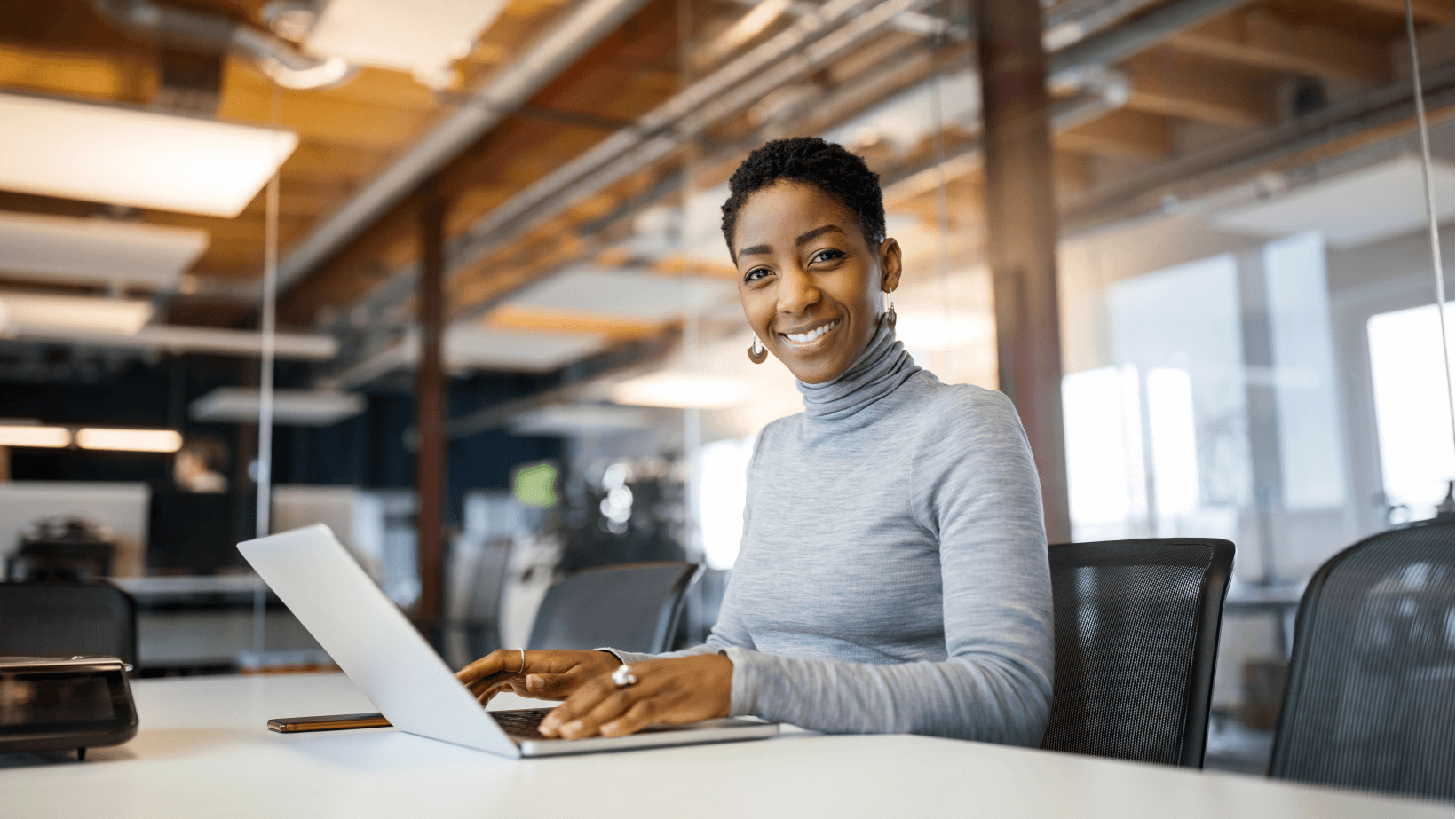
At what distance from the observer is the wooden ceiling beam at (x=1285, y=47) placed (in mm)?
3170

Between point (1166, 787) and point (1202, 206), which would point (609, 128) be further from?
point (1166, 787)

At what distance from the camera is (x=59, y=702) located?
985 mm

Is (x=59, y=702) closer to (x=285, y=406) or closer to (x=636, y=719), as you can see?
(x=636, y=719)

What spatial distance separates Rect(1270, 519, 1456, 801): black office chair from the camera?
3.16ft

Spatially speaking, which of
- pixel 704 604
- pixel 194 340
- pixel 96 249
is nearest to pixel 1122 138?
pixel 704 604

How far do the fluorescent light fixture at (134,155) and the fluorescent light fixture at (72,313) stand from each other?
396 mm

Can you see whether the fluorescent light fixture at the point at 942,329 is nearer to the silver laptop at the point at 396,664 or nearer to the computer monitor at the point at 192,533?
the computer monitor at the point at 192,533

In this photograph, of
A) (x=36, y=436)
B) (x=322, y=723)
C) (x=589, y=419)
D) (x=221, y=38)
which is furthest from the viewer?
(x=589, y=419)

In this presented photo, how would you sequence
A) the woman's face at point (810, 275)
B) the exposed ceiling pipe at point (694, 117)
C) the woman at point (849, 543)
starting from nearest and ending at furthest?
the woman at point (849, 543) → the woman's face at point (810, 275) → the exposed ceiling pipe at point (694, 117)

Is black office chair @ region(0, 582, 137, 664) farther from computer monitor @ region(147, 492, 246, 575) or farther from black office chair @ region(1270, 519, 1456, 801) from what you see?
computer monitor @ region(147, 492, 246, 575)

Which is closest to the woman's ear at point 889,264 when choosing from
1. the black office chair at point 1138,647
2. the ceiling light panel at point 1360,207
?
the black office chair at point 1138,647

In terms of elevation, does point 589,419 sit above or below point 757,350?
above

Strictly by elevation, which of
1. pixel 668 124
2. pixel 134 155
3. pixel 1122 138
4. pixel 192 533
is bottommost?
pixel 192 533

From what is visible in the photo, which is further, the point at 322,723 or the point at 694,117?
the point at 694,117
